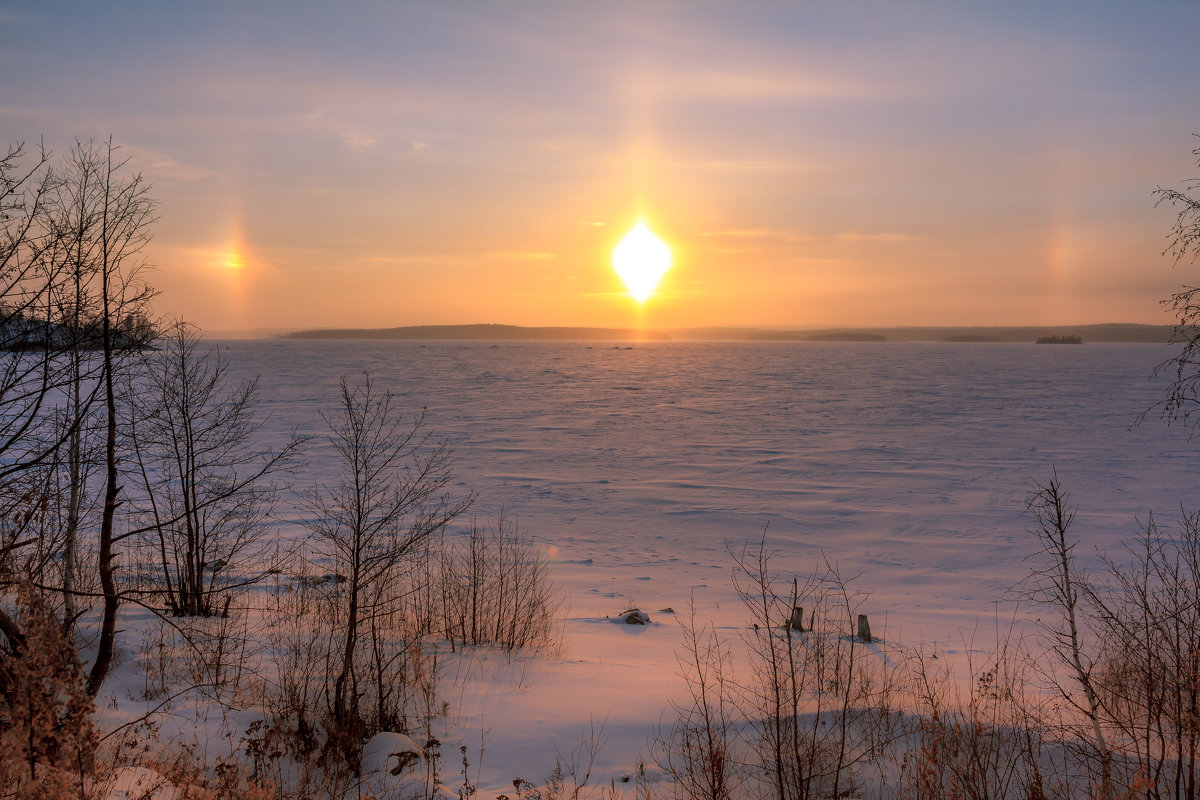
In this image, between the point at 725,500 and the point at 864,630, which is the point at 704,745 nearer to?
the point at 864,630

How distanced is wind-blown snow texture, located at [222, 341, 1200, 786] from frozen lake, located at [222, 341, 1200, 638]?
113 mm

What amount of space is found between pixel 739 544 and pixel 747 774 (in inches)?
566

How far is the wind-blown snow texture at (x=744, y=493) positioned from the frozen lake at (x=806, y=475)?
0.37ft

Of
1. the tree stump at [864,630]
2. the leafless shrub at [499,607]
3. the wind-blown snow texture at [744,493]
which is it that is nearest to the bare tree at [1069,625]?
the wind-blown snow texture at [744,493]

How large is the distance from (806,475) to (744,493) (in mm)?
4547

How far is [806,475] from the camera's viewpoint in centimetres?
3047

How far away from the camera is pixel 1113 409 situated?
157 feet

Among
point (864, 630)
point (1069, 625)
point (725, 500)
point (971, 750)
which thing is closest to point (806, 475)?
point (725, 500)

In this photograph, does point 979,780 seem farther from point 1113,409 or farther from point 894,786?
point 1113,409

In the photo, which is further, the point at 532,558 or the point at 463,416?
the point at 463,416

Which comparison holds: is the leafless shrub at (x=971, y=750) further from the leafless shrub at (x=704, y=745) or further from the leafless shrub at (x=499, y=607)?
the leafless shrub at (x=499, y=607)

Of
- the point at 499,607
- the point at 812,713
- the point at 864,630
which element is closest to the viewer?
the point at 812,713

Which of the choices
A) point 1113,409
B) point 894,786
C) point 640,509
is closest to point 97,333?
point 894,786

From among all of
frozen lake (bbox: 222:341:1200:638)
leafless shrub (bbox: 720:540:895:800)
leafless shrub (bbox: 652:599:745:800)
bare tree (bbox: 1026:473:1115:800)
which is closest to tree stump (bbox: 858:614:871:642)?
leafless shrub (bbox: 720:540:895:800)
